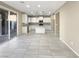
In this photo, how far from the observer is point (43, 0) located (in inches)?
279

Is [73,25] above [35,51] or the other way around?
above

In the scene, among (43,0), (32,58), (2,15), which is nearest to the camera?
(32,58)

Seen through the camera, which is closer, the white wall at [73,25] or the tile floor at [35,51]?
the white wall at [73,25]

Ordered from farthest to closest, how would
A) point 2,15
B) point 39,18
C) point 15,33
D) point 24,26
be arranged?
1. point 39,18
2. point 24,26
3. point 15,33
4. point 2,15

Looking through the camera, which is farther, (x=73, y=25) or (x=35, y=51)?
(x=35, y=51)

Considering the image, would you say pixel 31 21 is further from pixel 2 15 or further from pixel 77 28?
pixel 77 28

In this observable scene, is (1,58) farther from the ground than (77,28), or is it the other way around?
(77,28)

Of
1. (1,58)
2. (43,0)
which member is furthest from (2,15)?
(1,58)

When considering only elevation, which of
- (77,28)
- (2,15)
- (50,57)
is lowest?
(50,57)

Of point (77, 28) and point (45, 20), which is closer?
point (77, 28)

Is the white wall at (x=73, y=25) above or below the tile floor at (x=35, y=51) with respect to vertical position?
above

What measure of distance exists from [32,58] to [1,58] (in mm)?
1238

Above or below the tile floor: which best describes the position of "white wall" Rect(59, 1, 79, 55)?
above

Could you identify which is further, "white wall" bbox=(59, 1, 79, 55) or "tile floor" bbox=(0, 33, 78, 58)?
"tile floor" bbox=(0, 33, 78, 58)
